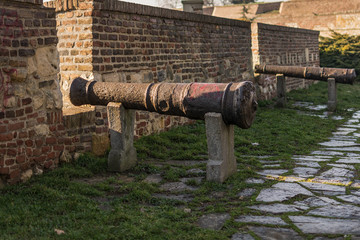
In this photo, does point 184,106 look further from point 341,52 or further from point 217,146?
point 341,52

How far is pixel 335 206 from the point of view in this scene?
160 inches

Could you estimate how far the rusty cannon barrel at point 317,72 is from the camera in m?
10.8

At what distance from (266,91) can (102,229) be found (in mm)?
9998

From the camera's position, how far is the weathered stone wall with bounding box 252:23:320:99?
12250mm

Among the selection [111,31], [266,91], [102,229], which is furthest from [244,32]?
[102,229]

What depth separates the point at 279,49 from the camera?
46.4 feet

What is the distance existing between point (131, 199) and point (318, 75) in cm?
835

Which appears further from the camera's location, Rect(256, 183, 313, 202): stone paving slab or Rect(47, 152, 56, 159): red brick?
Rect(47, 152, 56, 159): red brick

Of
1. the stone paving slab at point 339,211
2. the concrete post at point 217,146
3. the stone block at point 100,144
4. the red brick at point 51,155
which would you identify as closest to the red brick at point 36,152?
the red brick at point 51,155

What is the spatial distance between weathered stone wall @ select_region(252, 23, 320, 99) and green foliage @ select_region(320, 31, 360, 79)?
11.8 ft

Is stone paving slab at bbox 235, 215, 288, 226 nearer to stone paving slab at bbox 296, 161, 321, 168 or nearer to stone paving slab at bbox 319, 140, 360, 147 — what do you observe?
stone paving slab at bbox 296, 161, 321, 168

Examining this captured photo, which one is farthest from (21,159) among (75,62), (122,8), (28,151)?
(122,8)

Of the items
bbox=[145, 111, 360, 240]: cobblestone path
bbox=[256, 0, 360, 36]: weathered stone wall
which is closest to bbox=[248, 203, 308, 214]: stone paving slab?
bbox=[145, 111, 360, 240]: cobblestone path

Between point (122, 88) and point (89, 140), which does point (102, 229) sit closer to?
point (122, 88)
